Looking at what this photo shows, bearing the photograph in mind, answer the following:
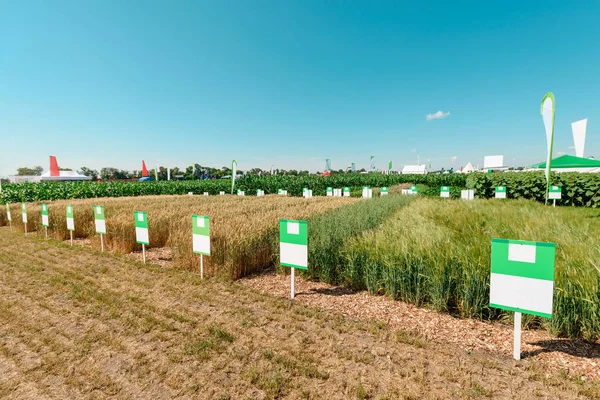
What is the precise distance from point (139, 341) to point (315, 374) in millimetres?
2240

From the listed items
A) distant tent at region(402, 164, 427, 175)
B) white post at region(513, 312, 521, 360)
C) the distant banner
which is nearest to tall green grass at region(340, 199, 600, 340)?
white post at region(513, 312, 521, 360)

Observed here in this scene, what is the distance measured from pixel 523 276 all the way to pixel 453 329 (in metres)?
1.10

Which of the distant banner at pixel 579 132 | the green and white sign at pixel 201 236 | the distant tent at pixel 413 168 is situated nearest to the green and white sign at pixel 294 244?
the green and white sign at pixel 201 236

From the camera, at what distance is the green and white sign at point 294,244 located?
15.1 ft

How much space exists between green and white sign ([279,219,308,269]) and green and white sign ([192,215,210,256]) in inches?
66.0

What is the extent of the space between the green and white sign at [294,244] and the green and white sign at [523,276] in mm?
2586

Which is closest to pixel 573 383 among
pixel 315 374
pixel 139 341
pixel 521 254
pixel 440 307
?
pixel 521 254

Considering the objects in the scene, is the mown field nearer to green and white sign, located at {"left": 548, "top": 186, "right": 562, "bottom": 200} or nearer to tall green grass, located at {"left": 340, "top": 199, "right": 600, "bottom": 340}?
tall green grass, located at {"left": 340, "top": 199, "right": 600, "bottom": 340}

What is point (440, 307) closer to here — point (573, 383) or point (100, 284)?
point (573, 383)

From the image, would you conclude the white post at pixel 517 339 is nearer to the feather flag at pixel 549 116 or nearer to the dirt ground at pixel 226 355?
the dirt ground at pixel 226 355

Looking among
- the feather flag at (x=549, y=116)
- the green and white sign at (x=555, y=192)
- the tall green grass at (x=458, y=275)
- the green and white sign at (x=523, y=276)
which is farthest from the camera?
the green and white sign at (x=555, y=192)

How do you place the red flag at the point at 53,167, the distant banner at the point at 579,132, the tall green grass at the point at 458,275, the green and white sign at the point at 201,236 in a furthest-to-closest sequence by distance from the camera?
the red flag at the point at 53,167 → the distant banner at the point at 579,132 → the green and white sign at the point at 201,236 → the tall green grass at the point at 458,275

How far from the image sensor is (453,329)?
3455mm

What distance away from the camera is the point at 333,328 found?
3580mm
